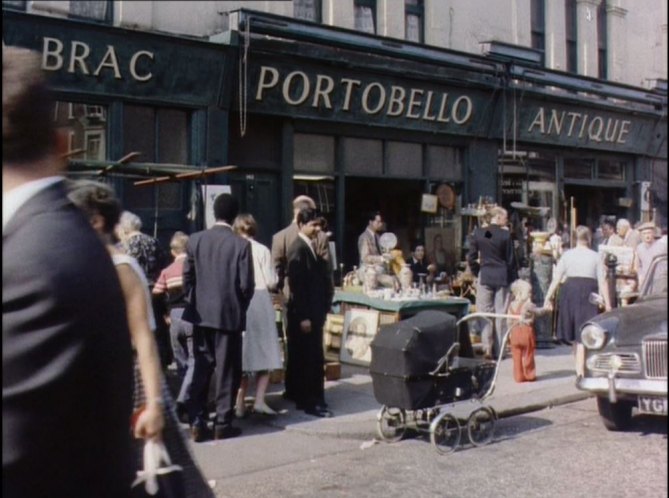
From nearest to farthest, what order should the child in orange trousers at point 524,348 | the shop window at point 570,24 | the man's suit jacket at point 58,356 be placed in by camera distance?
the man's suit jacket at point 58,356, the shop window at point 570,24, the child in orange trousers at point 524,348

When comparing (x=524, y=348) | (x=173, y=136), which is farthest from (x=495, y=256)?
(x=173, y=136)

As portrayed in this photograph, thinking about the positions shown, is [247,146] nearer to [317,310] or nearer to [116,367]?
[317,310]

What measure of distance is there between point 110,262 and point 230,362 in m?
5.50

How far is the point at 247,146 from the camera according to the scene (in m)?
12.0

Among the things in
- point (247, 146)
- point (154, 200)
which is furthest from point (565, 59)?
point (247, 146)

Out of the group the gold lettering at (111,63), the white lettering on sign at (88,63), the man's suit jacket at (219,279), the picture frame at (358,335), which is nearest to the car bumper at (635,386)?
the man's suit jacket at (219,279)

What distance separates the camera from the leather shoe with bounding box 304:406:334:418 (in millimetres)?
8125

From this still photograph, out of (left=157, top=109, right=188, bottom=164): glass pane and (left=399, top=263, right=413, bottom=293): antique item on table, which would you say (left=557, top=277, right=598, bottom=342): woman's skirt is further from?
(left=157, top=109, right=188, bottom=164): glass pane

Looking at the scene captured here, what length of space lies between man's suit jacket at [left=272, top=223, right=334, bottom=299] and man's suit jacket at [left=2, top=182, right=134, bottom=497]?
6437 mm

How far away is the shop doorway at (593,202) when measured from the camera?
262cm

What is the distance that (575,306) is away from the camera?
9.68 meters

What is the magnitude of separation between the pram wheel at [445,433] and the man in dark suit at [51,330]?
5.29 metres

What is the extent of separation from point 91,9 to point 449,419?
575 centimetres

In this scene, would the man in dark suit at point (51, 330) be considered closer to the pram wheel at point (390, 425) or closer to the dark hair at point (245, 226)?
the pram wheel at point (390, 425)
